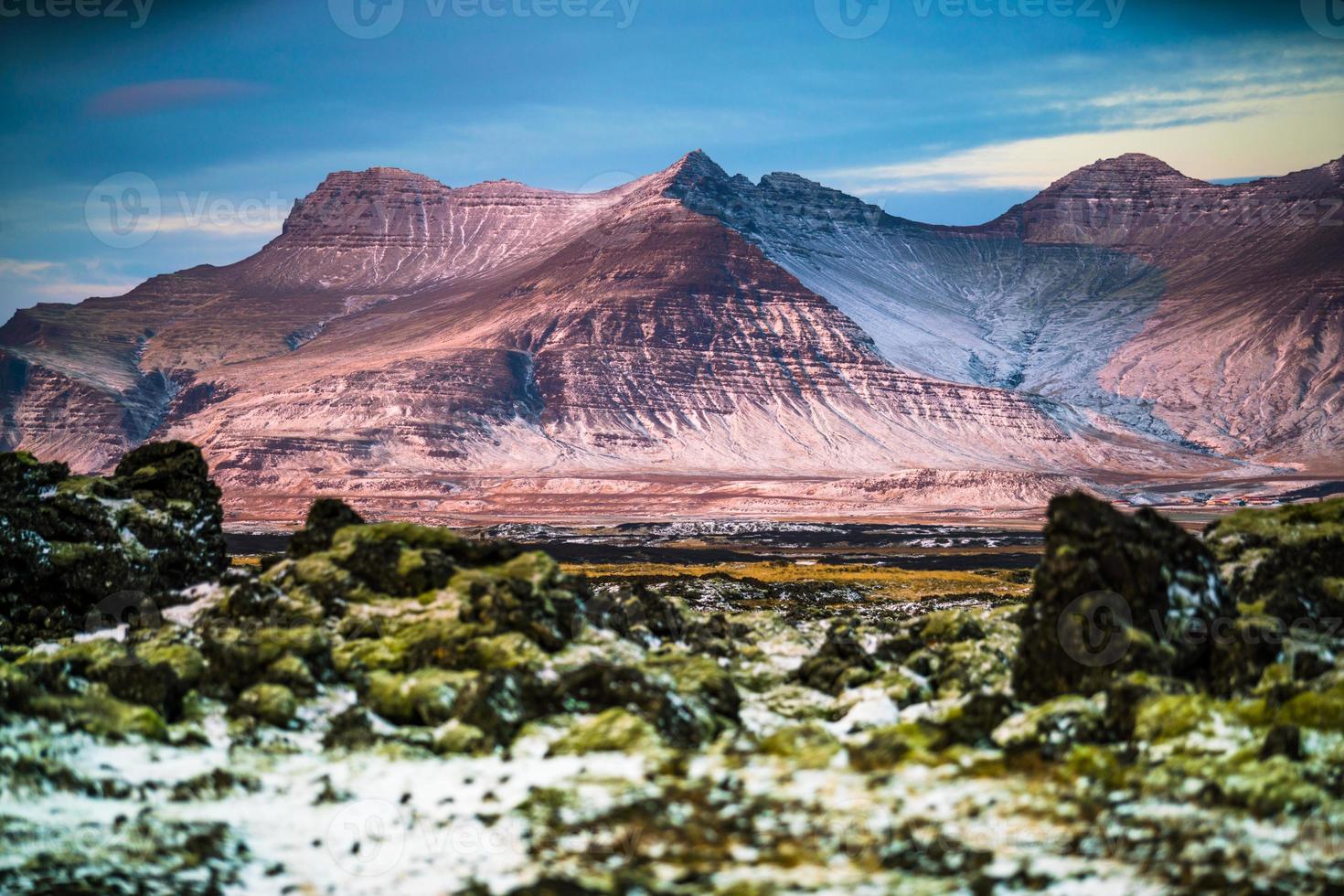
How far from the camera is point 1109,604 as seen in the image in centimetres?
2548

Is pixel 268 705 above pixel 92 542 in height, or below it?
below

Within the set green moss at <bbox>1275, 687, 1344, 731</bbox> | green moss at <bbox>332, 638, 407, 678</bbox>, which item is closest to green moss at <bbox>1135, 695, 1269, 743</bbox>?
green moss at <bbox>1275, 687, 1344, 731</bbox>

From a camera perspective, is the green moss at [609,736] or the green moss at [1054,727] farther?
the green moss at [609,736]

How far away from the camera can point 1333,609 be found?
30.5 meters

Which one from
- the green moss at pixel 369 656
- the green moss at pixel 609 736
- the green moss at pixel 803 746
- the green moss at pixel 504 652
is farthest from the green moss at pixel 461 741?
the green moss at pixel 803 746

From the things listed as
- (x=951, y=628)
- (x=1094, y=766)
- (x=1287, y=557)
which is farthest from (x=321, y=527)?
(x=1287, y=557)

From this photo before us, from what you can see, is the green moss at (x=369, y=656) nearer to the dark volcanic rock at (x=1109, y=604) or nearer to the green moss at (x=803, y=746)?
the green moss at (x=803, y=746)

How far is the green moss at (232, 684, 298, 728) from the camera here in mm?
24766

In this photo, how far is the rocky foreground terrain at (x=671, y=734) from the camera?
18.7 metres

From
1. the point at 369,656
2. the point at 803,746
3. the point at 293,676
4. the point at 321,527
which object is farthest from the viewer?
the point at 321,527

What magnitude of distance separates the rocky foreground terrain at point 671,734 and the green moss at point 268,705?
0.05 metres

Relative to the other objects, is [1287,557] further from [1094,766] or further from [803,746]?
[803,746]

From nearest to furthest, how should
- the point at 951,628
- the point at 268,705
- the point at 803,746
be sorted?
the point at 803,746 < the point at 268,705 < the point at 951,628

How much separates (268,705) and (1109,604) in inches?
584
